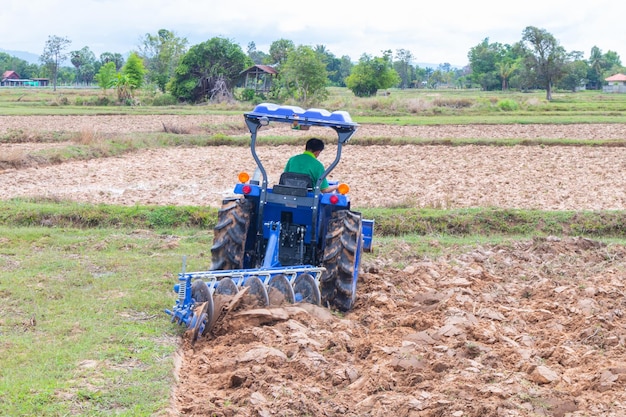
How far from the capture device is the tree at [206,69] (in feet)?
189

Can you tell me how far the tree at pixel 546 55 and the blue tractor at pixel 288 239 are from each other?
66.9m

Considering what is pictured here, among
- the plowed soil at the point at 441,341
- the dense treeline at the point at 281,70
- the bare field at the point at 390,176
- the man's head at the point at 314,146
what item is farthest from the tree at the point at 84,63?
the man's head at the point at 314,146

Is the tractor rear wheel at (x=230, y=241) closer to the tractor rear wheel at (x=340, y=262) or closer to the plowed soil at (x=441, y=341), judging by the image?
the tractor rear wheel at (x=340, y=262)

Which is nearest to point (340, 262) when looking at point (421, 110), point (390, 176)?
point (390, 176)

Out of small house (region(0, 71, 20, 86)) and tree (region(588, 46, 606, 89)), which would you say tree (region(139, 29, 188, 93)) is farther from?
tree (region(588, 46, 606, 89))

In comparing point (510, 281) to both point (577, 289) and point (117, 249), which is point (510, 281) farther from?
point (117, 249)

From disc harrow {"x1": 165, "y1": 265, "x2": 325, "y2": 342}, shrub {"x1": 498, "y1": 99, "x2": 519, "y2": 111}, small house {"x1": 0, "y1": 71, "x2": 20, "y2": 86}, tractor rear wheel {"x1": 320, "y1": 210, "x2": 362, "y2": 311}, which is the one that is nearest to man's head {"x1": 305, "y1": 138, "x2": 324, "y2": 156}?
tractor rear wheel {"x1": 320, "y1": 210, "x2": 362, "y2": 311}

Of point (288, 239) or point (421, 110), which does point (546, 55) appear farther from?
point (288, 239)

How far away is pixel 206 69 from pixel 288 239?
51.4 metres

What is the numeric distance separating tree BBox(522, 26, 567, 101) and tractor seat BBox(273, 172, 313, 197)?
66901mm

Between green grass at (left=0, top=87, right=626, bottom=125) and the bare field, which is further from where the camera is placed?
green grass at (left=0, top=87, right=626, bottom=125)

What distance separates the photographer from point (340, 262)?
27.7 feet

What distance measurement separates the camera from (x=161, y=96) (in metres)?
57.9

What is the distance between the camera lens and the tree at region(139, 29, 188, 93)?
77312 mm
